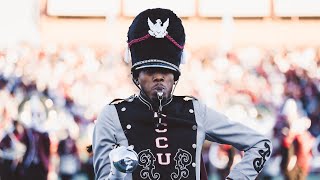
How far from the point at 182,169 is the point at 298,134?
3624 mm

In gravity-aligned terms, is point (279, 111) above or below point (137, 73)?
below

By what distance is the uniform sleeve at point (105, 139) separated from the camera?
1.93 meters

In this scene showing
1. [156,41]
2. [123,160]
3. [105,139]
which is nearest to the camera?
[123,160]

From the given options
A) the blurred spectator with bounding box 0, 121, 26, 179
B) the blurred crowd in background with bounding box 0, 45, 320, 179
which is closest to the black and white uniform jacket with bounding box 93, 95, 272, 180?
the blurred crowd in background with bounding box 0, 45, 320, 179

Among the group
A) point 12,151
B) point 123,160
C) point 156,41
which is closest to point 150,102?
point 156,41

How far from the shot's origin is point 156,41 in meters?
2.06

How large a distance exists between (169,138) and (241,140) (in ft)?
0.64

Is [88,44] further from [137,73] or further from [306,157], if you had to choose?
[137,73]

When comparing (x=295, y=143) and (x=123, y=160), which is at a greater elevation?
(x=123, y=160)

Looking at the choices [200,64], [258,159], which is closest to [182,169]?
[258,159]

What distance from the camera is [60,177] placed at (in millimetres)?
5379

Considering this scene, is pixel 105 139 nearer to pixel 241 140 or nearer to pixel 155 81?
pixel 155 81

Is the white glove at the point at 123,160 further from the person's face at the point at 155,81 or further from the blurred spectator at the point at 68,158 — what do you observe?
the blurred spectator at the point at 68,158

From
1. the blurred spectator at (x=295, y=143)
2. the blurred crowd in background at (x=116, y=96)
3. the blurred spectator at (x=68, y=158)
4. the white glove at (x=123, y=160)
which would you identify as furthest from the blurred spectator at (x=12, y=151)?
the white glove at (x=123, y=160)
